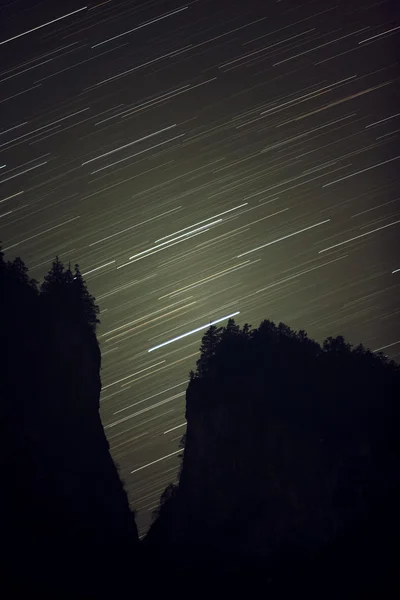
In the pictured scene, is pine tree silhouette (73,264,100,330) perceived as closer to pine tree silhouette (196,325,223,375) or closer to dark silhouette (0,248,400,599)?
dark silhouette (0,248,400,599)

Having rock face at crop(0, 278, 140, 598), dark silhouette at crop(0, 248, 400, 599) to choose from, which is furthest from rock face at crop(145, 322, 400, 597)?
rock face at crop(0, 278, 140, 598)

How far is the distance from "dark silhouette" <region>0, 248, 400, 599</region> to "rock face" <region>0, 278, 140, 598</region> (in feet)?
0.33

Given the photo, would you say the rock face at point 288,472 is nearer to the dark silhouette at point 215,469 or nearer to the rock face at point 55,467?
the dark silhouette at point 215,469

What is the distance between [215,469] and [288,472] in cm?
586

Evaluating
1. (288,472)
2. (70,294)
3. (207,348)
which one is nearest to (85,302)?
(70,294)

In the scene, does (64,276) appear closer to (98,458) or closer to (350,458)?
(98,458)

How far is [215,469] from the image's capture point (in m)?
60.5

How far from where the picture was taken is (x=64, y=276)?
Answer: 6669 centimetres

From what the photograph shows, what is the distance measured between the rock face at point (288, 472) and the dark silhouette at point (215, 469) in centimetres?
10

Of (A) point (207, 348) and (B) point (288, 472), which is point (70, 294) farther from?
(B) point (288, 472)

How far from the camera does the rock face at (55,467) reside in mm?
50906

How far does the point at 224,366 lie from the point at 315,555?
655 inches

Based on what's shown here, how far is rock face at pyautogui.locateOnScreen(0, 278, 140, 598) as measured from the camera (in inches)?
2004

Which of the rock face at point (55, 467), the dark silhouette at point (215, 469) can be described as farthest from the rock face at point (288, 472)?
the rock face at point (55, 467)
